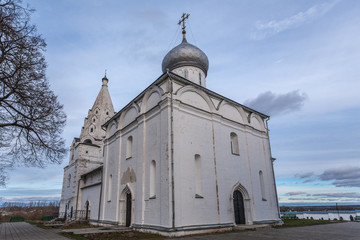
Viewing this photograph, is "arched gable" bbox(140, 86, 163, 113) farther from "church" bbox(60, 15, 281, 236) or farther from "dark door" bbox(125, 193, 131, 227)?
"dark door" bbox(125, 193, 131, 227)

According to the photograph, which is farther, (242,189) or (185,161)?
(242,189)

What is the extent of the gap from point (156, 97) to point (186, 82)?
185 centimetres

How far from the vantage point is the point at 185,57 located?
1716 centimetres

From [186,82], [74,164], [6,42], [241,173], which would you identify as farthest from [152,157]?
[74,164]

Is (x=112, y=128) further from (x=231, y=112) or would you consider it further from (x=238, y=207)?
(x=238, y=207)

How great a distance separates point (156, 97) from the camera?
510 inches

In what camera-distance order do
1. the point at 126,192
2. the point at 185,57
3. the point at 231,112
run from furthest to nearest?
the point at 185,57 → the point at 231,112 → the point at 126,192

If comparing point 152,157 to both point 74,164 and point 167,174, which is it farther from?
point 74,164

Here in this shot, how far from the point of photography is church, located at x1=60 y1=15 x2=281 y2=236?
10.9 m

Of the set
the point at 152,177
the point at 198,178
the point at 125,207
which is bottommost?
the point at 125,207

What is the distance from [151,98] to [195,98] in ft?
8.27

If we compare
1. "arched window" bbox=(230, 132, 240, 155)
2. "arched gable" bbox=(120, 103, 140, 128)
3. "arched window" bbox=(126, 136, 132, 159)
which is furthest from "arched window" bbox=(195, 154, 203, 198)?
"arched gable" bbox=(120, 103, 140, 128)

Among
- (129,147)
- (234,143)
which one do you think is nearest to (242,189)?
(234,143)

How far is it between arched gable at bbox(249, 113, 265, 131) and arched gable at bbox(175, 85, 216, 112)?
16.0ft
